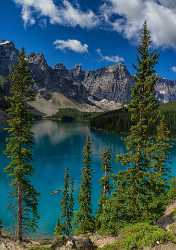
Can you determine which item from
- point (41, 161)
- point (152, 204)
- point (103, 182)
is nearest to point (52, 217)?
point (103, 182)

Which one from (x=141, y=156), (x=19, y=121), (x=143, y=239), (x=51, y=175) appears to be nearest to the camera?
(x=143, y=239)

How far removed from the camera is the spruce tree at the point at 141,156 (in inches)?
1072

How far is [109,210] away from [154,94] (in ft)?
37.2

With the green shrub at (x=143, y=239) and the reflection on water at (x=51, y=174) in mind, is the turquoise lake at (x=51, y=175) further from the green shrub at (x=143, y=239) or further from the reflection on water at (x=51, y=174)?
the green shrub at (x=143, y=239)

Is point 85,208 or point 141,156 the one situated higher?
point 141,156

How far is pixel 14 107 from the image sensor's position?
105ft

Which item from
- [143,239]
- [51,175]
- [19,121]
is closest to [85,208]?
[19,121]

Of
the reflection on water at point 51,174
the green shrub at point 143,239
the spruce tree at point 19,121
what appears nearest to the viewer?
the green shrub at point 143,239

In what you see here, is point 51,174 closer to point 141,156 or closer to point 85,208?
point 85,208

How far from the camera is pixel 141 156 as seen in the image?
1089 inches

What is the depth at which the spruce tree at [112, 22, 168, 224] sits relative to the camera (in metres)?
27.2

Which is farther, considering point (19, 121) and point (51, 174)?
point (51, 174)

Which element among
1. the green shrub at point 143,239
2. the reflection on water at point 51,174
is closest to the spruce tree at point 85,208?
the reflection on water at point 51,174

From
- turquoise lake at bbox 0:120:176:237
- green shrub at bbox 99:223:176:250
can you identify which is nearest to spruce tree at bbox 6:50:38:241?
turquoise lake at bbox 0:120:176:237
